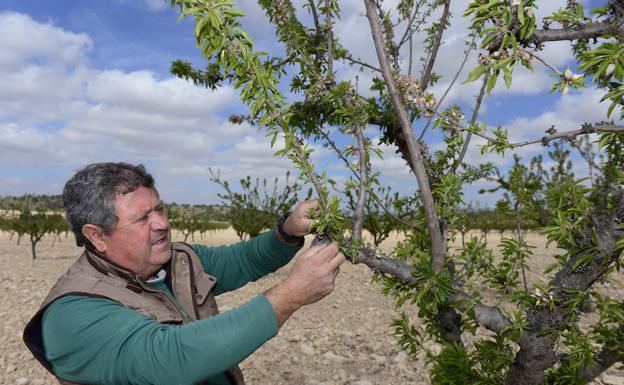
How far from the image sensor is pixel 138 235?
2832 mm

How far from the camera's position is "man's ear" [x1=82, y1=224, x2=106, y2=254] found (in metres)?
2.82

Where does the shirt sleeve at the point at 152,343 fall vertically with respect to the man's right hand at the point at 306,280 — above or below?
below

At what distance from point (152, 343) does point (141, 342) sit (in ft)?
0.18

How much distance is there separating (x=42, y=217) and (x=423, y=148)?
86.7 feet

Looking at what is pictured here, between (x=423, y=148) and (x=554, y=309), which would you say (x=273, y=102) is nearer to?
(x=423, y=148)

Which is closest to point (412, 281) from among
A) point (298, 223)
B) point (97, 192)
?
point (298, 223)

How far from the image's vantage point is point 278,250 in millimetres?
3449

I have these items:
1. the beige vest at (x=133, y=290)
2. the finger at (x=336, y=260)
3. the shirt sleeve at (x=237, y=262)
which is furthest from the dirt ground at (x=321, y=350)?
the finger at (x=336, y=260)

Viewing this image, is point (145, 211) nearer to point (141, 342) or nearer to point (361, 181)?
point (141, 342)

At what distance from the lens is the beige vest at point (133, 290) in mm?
2529

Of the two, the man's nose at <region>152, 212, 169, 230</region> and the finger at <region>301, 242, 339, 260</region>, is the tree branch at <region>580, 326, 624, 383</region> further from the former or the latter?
the man's nose at <region>152, 212, 169, 230</region>

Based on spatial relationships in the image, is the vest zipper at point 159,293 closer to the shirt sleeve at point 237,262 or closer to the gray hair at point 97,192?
→ the gray hair at point 97,192

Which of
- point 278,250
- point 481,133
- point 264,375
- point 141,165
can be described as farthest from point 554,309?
point 264,375

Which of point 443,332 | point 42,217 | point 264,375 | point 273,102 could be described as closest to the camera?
point 273,102
